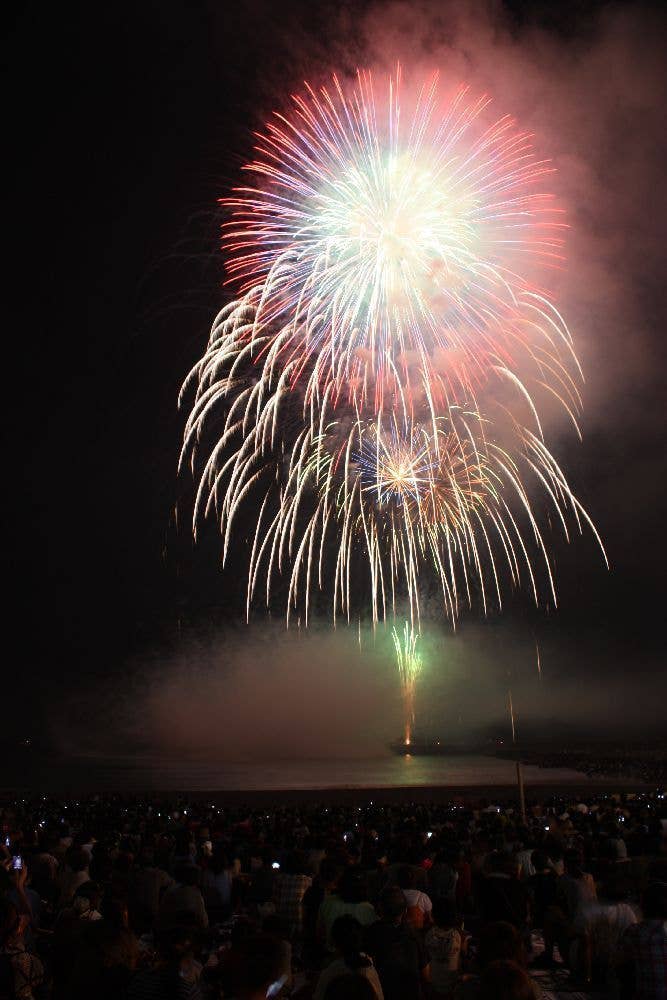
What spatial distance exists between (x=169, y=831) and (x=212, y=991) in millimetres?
12457

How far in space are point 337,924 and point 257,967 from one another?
1.39 m

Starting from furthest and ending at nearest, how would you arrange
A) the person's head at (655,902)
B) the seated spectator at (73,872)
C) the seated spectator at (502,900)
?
1. the seated spectator at (73,872)
2. the seated spectator at (502,900)
3. the person's head at (655,902)

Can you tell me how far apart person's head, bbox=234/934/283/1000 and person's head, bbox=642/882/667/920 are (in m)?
2.75

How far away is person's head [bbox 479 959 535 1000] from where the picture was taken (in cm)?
345

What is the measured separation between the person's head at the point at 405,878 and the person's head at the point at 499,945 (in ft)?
12.0

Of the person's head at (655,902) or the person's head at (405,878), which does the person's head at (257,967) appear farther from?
the person's head at (405,878)

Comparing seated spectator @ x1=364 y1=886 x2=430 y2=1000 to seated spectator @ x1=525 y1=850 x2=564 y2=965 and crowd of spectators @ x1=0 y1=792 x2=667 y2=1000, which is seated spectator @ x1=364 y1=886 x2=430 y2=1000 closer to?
crowd of spectators @ x1=0 y1=792 x2=667 y2=1000

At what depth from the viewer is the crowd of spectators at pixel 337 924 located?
4172 mm

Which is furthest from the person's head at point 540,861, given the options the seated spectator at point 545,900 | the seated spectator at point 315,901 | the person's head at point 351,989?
the person's head at point 351,989

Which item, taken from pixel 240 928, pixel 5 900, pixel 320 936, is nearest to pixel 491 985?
pixel 5 900

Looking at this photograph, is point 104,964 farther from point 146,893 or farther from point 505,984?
point 146,893

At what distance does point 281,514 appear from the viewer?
71.5ft

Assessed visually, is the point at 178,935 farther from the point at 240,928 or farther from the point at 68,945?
the point at 240,928

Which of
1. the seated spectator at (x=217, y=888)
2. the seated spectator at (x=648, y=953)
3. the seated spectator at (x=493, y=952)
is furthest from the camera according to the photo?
the seated spectator at (x=217, y=888)
